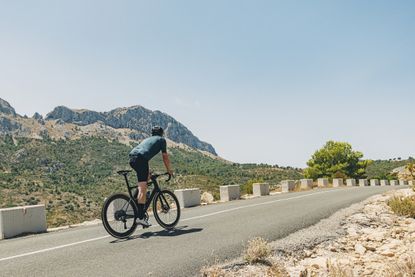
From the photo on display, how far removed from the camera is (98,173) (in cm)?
16350

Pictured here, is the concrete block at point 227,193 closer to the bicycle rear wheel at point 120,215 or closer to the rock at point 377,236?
the rock at point 377,236

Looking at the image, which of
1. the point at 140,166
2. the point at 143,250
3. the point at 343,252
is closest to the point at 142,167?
the point at 140,166

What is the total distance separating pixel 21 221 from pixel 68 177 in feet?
494

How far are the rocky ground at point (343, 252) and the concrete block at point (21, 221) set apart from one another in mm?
6273

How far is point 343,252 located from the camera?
697cm

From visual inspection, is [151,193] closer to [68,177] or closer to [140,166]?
[140,166]

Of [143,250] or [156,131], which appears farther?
[156,131]

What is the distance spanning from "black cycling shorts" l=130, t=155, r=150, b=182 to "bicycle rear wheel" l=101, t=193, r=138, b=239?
47 cm

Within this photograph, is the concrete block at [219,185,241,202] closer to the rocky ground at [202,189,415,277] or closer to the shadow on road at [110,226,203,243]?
the rocky ground at [202,189,415,277]

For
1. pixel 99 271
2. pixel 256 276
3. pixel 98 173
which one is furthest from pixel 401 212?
pixel 98 173

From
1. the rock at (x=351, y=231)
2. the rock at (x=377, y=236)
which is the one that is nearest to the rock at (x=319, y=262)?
the rock at (x=377, y=236)

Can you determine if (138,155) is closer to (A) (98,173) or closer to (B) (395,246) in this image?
(B) (395,246)

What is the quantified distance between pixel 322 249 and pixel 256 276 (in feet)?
7.18

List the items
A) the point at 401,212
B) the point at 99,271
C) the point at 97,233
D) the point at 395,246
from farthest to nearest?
the point at 401,212
the point at 97,233
the point at 395,246
the point at 99,271
